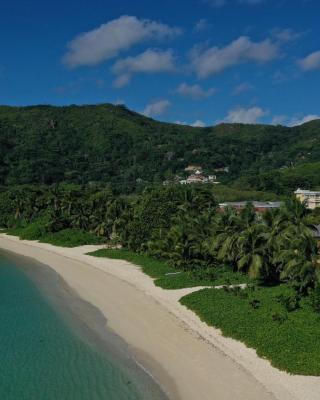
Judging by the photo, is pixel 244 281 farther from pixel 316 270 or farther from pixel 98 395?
pixel 98 395

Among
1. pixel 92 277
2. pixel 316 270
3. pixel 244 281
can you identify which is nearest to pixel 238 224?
pixel 244 281

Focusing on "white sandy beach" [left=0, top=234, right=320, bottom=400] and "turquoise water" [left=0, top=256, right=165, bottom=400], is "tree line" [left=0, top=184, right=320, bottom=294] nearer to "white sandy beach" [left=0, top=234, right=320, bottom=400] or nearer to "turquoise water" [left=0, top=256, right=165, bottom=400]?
"white sandy beach" [left=0, top=234, right=320, bottom=400]

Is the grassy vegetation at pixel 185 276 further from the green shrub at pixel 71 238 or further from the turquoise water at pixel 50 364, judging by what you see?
the green shrub at pixel 71 238

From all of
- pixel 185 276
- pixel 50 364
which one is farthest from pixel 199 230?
pixel 50 364

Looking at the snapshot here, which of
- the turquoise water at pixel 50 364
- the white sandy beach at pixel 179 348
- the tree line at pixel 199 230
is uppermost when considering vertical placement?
the tree line at pixel 199 230

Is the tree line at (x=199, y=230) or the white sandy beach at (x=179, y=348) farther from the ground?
the tree line at (x=199, y=230)

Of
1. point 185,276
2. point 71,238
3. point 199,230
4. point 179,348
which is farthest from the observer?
point 71,238

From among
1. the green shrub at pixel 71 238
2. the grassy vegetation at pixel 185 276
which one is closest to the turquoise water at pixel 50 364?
the grassy vegetation at pixel 185 276

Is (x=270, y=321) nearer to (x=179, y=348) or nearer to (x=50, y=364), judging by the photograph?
(x=179, y=348)
